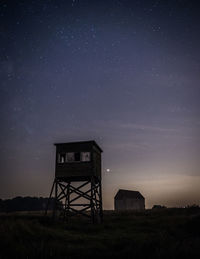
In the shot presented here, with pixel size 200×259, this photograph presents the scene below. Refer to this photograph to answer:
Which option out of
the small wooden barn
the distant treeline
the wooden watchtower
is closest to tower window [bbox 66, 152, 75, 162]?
the wooden watchtower

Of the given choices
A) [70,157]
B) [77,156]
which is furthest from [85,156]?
[70,157]

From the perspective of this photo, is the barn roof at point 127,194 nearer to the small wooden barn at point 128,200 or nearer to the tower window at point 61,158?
the small wooden barn at point 128,200

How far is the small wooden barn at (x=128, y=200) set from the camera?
59.5 meters

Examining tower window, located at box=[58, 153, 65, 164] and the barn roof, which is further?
the barn roof

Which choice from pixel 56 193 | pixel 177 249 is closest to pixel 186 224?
pixel 177 249

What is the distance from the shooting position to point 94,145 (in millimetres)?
20469

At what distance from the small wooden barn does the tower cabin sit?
4206 cm

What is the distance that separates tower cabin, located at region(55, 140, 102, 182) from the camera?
63.2 feet

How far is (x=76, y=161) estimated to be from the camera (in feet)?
64.5

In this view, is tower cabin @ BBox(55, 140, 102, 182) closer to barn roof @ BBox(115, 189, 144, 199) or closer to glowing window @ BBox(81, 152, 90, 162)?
glowing window @ BBox(81, 152, 90, 162)

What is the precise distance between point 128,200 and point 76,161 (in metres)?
44.2

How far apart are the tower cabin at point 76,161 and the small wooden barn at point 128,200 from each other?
42.1m

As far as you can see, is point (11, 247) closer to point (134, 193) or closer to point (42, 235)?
point (42, 235)

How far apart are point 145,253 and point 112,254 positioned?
38.8 inches
